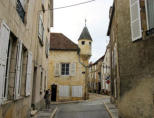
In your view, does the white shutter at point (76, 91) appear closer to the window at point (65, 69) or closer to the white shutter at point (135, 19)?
the window at point (65, 69)

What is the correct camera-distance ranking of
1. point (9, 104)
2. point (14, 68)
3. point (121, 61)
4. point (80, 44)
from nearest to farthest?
1. point (9, 104)
2. point (14, 68)
3. point (121, 61)
4. point (80, 44)

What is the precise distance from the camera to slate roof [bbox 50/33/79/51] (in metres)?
20.5

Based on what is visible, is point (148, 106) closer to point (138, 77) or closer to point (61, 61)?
point (138, 77)

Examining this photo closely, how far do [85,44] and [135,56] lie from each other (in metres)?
14.3

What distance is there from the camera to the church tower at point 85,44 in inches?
810

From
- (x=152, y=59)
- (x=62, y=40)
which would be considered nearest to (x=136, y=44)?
(x=152, y=59)

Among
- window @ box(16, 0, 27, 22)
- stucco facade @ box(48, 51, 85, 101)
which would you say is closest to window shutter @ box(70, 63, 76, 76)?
stucco facade @ box(48, 51, 85, 101)

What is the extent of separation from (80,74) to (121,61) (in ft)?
41.0

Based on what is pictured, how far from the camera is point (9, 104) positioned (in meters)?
4.69

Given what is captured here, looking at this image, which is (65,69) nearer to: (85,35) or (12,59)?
(85,35)

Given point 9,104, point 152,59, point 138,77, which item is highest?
point 152,59

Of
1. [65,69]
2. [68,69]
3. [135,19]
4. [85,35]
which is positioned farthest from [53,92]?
[135,19]

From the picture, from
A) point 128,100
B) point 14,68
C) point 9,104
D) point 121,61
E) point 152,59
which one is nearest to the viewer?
point 9,104

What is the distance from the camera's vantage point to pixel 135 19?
694cm
